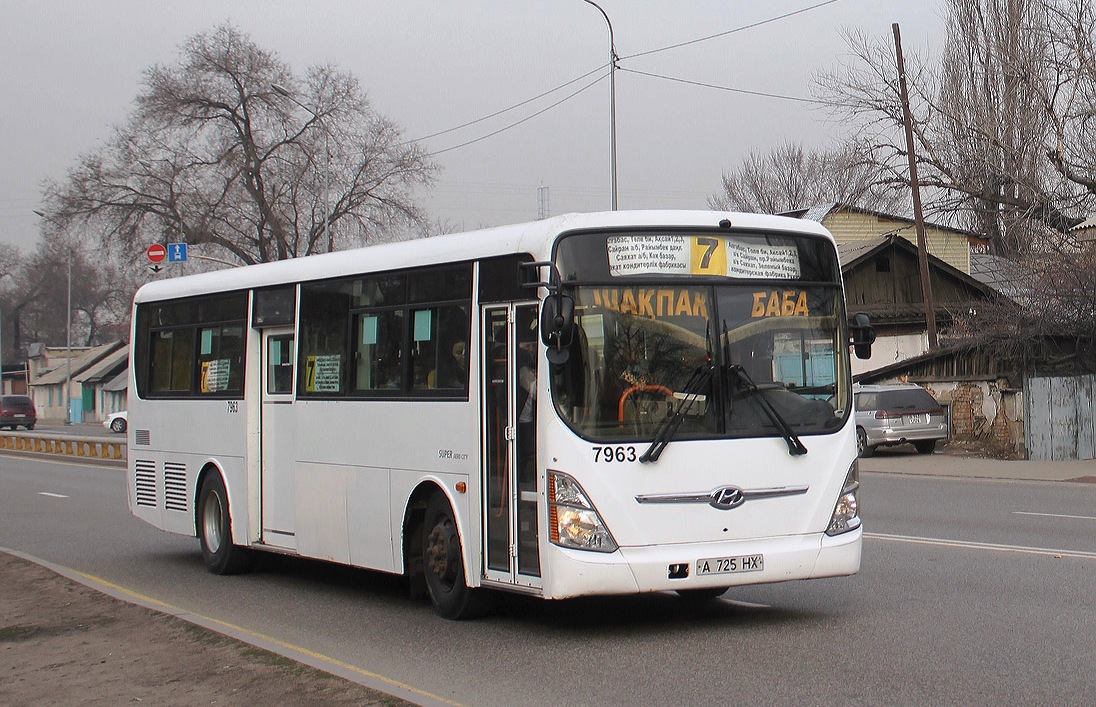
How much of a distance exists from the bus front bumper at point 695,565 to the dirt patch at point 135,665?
1.76m

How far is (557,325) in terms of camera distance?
27.5 ft

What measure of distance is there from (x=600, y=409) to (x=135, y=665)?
3234 mm

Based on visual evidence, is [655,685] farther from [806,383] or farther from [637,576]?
[806,383]

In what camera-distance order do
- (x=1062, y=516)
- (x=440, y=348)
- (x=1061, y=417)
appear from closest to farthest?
(x=440, y=348)
(x=1062, y=516)
(x=1061, y=417)

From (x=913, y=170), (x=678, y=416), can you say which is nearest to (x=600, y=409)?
(x=678, y=416)

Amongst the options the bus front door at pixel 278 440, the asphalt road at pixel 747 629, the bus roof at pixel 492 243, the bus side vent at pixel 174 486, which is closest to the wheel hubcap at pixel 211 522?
the asphalt road at pixel 747 629

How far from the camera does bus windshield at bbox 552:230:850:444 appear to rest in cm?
Answer: 869

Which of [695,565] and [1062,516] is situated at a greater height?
[695,565]

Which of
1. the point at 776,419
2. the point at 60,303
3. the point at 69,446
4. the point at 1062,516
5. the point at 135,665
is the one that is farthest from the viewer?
the point at 60,303

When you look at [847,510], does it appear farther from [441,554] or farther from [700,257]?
[441,554]

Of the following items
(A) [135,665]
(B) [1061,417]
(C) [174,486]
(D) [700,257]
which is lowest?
(A) [135,665]

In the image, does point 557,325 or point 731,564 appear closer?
point 557,325

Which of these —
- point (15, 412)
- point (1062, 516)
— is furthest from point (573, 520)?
point (15, 412)

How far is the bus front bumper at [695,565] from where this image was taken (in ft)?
27.8
